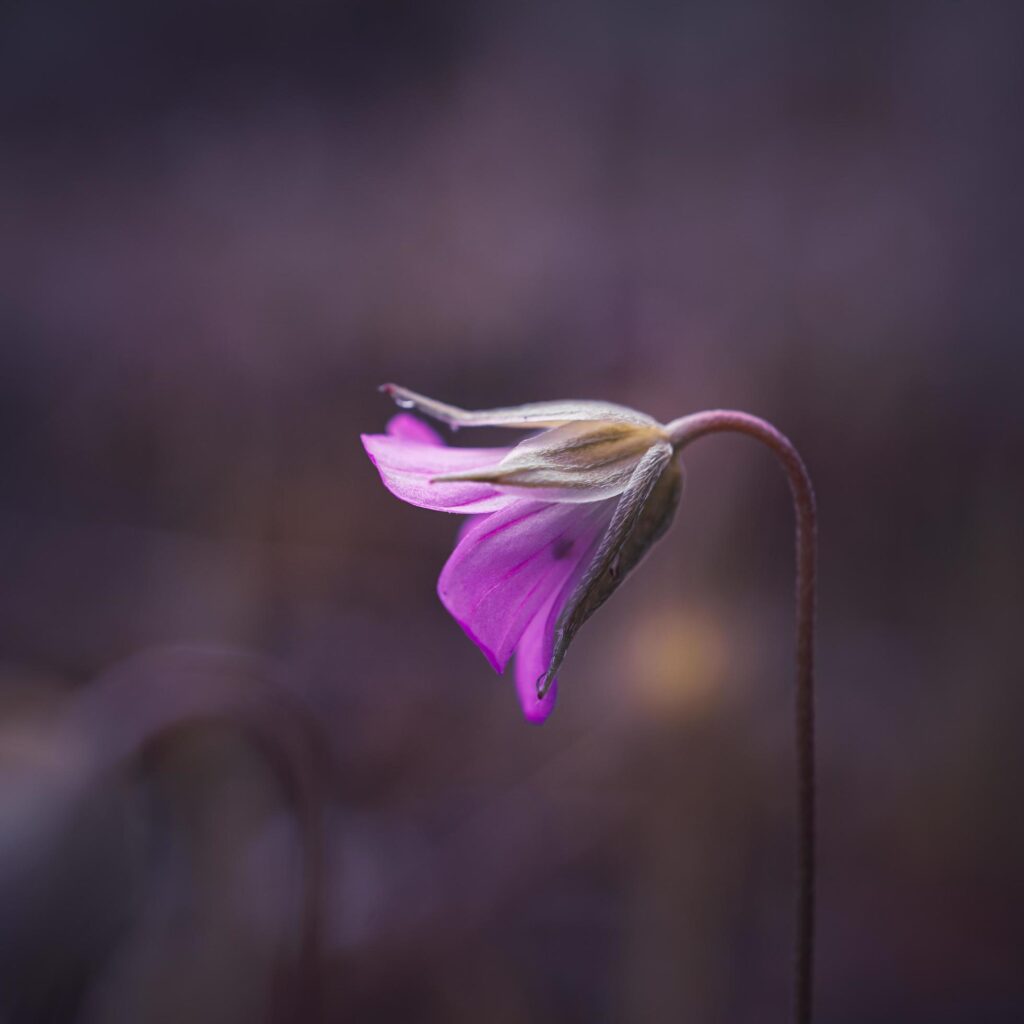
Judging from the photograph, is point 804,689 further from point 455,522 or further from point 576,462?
point 455,522

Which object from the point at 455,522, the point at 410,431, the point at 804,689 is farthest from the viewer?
the point at 455,522

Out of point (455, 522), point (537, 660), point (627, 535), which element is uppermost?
point (627, 535)

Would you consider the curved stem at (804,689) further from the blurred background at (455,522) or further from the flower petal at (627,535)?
the blurred background at (455,522)

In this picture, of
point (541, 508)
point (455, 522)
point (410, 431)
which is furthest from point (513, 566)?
point (455, 522)

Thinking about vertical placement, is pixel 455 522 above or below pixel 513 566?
below

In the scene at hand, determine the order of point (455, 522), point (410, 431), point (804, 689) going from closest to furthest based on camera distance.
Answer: point (804, 689), point (410, 431), point (455, 522)

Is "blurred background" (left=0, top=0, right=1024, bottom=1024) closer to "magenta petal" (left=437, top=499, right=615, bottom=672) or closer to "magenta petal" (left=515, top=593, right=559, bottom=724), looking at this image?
"magenta petal" (left=515, top=593, right=559, bottom=724)

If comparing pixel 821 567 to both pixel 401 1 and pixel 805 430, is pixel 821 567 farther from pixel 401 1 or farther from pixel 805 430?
pixel 401 1
